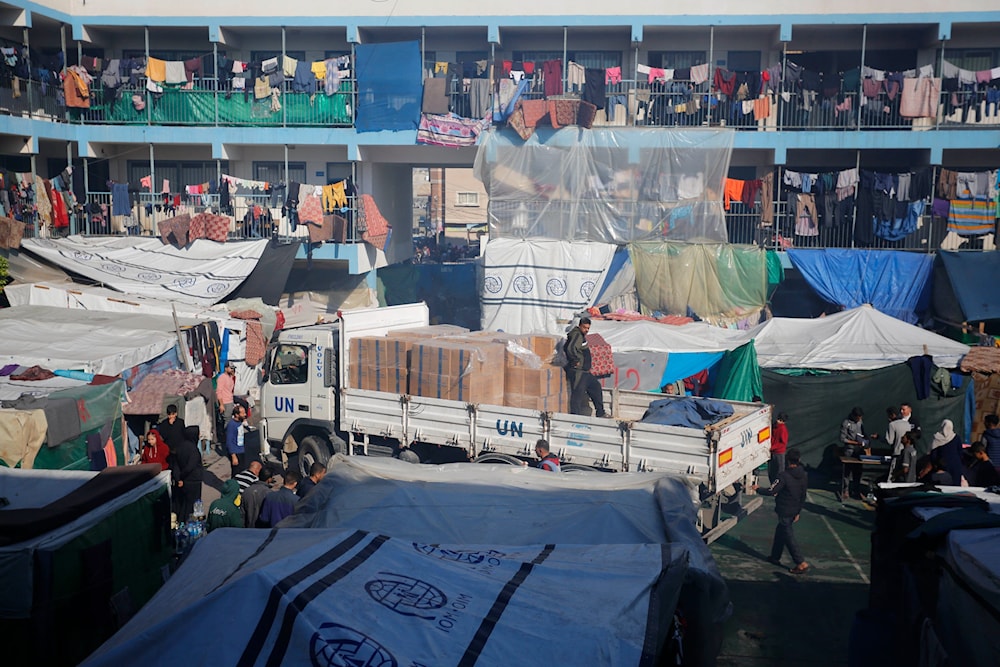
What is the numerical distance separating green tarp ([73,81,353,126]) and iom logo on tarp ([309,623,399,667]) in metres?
21.9

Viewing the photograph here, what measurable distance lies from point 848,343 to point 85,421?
12324 mm

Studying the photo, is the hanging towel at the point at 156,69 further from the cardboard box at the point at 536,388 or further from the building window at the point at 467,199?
the building window at the point at 467,199

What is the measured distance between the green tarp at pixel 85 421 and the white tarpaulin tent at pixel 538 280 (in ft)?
34.1

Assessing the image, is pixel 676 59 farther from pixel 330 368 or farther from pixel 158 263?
pixel 330 368

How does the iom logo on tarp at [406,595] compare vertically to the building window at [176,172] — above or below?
below

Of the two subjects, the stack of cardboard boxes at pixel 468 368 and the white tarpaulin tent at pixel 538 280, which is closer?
the stack of cardboard boxes at pixel 468 368

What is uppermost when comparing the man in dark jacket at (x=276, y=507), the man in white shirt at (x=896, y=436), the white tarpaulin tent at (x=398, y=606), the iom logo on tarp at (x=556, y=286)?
the iom logo on tarp at (x=556, y=286)

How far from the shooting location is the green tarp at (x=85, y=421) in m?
11.6

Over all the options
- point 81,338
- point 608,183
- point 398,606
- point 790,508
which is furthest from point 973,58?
point 398,606

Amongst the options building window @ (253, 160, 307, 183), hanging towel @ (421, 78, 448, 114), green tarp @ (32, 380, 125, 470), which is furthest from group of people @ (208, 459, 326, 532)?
building window @ (253, 160, 307, 183)

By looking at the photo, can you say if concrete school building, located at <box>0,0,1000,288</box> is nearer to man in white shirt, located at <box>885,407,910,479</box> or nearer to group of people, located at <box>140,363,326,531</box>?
group of people, located at <box>140,363,326,531</box>

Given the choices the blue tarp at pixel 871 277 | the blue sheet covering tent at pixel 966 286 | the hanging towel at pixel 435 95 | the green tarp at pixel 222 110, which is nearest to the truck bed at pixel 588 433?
the blue sheet covering tent at pixel 966 286

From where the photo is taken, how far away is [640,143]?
22766mm

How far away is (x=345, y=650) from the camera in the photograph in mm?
4137
